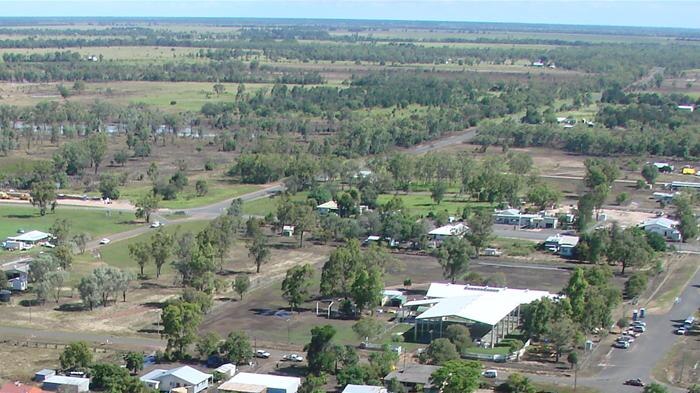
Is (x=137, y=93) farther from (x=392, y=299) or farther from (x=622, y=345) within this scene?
(x=622, y=345)

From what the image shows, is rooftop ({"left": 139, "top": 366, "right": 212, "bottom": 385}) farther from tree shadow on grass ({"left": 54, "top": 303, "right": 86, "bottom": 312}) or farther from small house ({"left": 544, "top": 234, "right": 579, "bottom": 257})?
small house ({"left": 544, "top": 234, "right": 579, "bottom": 257})

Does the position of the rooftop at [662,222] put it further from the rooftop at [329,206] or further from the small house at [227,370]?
the small house at [227,370]

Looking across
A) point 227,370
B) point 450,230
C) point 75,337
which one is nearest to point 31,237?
point 75,337

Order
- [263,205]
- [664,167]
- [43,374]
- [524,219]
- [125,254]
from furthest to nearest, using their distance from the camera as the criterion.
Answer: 1. [664,167]
2. [263,205]
3. [524,219]
4. [125,254]
5. [43,374]

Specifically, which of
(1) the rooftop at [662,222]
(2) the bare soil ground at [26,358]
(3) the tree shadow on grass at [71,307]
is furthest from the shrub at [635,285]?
(3) the tree shadow on grass at [71,307]

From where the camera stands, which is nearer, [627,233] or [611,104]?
[627,233]

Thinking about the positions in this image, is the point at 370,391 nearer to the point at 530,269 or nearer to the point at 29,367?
the point at 29,367

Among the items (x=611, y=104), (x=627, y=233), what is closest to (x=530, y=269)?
(x=627, y=233)
